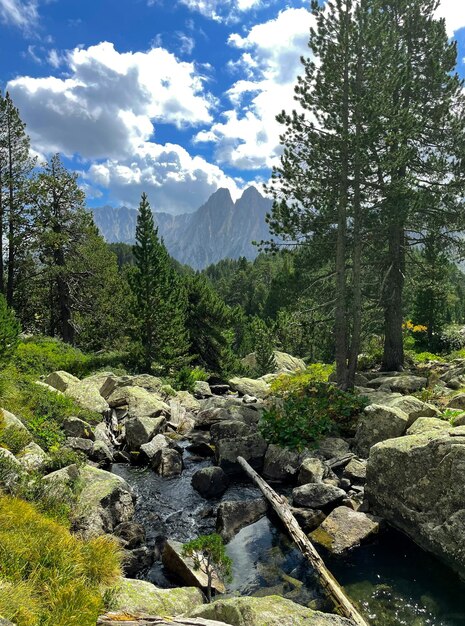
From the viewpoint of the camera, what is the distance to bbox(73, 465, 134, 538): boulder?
8570 mm

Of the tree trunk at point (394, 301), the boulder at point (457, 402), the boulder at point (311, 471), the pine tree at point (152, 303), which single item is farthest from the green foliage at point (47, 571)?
the pine tree at point (152, 303)

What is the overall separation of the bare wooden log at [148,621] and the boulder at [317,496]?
5.87m

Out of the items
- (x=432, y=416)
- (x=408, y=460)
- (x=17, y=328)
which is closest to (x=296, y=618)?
(x=408, y=460)

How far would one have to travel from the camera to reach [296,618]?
528cm

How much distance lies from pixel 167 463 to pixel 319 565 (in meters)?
7.31

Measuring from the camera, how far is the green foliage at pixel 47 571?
A: 4773 mm

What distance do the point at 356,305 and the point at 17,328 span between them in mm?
15600

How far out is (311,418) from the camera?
14.6 meters

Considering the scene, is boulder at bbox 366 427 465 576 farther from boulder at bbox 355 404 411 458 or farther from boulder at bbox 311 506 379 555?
boulder at bbox 355 404 411 458

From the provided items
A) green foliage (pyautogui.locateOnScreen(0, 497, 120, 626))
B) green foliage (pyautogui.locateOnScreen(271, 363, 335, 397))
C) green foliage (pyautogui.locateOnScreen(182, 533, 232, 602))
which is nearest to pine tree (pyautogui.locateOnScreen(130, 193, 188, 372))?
green foliage (pyautogui.locateOnScreen(271, 363, 335, 397))

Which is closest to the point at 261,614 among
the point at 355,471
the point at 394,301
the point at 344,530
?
the point at 344,530

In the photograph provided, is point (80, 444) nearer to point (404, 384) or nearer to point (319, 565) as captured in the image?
point (319, 565)

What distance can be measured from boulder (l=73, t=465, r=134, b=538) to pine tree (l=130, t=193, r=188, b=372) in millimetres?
22137

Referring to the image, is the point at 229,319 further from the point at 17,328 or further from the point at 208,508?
the point at 208,508
